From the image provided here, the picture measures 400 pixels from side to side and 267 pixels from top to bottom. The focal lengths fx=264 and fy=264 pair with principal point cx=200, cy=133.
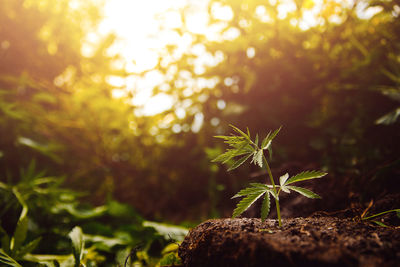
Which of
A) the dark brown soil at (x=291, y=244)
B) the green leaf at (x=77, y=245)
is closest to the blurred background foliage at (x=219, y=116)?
the green leaf at (x=77, y=245)

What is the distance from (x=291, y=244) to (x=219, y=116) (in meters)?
1.13

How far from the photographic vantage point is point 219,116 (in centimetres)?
162

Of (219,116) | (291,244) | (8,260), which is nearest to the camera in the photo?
(291,244)

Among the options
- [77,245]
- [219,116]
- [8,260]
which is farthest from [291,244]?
[219,116]

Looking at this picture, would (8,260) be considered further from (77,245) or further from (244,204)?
(244,204)

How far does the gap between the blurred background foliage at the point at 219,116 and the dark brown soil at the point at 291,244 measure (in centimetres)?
42

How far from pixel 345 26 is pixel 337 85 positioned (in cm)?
40

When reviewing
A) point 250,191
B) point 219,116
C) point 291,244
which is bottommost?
point 291,244

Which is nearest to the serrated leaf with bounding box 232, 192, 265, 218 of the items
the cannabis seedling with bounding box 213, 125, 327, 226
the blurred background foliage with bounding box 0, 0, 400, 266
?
the cannabis seedling with bounding box 213, 125, 327, 226

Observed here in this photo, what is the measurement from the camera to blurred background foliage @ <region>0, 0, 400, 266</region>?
129 centimetres

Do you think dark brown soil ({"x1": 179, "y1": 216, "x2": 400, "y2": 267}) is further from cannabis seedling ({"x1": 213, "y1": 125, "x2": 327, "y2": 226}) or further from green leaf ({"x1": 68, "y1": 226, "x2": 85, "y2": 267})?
green leaf ({"x1": 68, "y1": 226, "x2": 85, "y2": 267})

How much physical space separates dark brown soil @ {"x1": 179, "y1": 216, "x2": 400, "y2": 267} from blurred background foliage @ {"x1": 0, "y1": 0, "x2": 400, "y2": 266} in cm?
42

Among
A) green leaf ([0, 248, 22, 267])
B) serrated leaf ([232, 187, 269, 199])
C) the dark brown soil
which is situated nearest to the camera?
the dark brown soil

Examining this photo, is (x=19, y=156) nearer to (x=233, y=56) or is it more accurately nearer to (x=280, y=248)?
(x=233, y=56)
